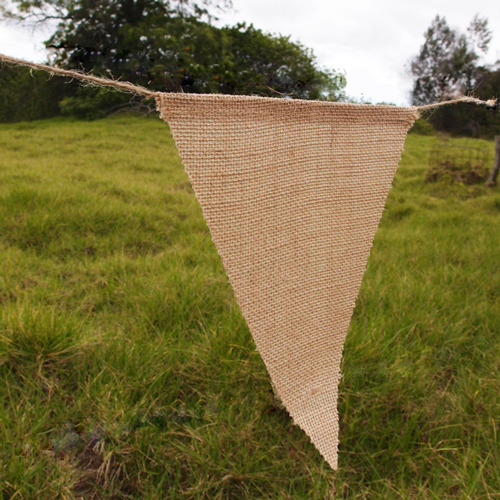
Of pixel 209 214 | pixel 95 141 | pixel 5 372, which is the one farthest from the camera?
pixel 95 141

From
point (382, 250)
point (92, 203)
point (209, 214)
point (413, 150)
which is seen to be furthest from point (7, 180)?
point (413, 150)

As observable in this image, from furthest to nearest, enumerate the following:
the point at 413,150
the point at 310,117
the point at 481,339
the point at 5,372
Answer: the point at 413,150, the point at 481,339, the point at 5,372, the point at 310,117

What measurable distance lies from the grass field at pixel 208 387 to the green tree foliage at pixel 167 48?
3.22 feet

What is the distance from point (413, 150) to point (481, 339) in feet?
23.6

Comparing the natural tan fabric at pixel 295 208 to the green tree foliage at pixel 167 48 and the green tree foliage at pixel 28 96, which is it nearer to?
the green tree foliage at pixel 167 48

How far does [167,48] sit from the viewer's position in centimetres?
564

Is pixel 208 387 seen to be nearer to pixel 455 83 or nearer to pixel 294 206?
pixel 294 206

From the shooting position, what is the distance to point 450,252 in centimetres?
284

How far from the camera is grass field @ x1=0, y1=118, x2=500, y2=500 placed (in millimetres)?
1183

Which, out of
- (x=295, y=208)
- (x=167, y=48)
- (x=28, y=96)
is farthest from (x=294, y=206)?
(x=28, y=96)

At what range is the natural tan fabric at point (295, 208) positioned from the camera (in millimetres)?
831

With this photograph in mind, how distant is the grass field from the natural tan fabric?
0.31 metres

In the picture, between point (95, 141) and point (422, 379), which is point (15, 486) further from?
point (95, 141)

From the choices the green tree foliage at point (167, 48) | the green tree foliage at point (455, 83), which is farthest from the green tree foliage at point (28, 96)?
the green tree foliage at point (455, 83)
